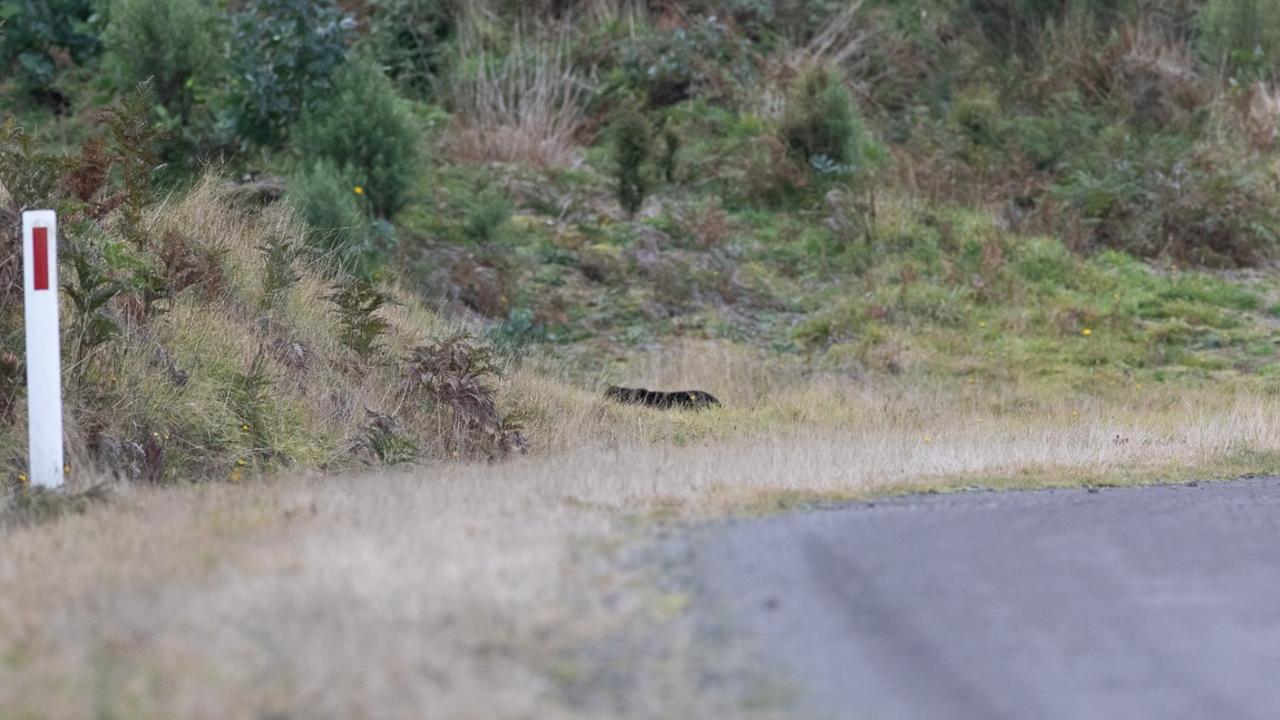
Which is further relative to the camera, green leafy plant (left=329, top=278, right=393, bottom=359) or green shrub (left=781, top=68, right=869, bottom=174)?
green shrub (left=781, top=68, right=869, bottom=174)

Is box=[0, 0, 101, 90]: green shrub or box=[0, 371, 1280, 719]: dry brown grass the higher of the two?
box=[0, 0, 101, 90]: green shrub

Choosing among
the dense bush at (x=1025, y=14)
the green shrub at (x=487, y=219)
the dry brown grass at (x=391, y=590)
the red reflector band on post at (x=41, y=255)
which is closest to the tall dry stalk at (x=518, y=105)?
the green shrub at (x=487, y=219)

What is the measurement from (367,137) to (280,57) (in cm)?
131

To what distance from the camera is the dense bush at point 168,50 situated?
53.9 feet

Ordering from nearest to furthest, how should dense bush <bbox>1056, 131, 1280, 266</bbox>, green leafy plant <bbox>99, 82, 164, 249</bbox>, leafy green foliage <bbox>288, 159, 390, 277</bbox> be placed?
green leafy plant <bbox>99, 82, 164, 249</bbox> < leafy green foliage <bbox>288, 159, 390, 277</bbox> < dense bush <bbox>1056, 131, 1280, 266</bbox>

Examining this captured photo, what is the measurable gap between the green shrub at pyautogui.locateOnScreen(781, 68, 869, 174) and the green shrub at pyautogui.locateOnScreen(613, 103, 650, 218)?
1892 mm

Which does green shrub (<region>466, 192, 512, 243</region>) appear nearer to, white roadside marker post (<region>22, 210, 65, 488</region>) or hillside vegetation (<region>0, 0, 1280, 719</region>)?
hillside vegetation (<region>0, 0, 1280, 719</region>)

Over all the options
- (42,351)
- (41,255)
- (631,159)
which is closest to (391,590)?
(42,351)

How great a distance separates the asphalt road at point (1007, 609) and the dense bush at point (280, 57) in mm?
10253

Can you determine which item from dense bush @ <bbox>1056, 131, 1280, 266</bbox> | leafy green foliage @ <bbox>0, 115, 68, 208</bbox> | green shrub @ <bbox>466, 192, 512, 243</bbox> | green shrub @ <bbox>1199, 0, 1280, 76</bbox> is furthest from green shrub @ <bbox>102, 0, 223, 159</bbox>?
green shrub @ <bbox>1199, 0, 1280, 76</bbox>

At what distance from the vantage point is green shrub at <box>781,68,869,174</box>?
18422 mm

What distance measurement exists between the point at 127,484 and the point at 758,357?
7529mm

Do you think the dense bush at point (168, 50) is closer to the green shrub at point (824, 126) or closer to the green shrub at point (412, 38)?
the green shrub at point (412, 38)

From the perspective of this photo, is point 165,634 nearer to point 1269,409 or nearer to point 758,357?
point 1269,409
